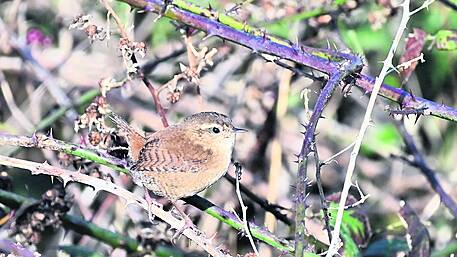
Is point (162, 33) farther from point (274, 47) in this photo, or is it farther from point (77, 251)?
point (274, 47)

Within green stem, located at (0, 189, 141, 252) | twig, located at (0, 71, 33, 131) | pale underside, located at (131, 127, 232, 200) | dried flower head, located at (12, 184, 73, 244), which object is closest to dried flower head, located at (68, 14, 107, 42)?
pale underside, located at (131, 127, 232, 200)

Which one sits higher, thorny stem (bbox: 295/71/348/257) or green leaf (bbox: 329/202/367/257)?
green leaf (bbox: 329/202/367/257)

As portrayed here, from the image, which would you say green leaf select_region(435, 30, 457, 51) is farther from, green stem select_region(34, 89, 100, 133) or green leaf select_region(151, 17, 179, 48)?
green leaf select_region(151, 17, 179, 48)

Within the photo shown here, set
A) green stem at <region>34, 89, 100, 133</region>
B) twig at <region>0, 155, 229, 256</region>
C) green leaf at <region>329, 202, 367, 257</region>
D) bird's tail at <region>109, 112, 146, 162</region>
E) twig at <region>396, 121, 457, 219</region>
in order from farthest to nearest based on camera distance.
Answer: green stem at <region>34, 89, 100, 133</region>
twig at <region>396, 121, 457, 219</region>
bird's tail at <region>109, 112, 146, 162</region>
green leaf at <region>329, 202, 367, 257</region>
twig at <region>0, 155, 229, 256</region>

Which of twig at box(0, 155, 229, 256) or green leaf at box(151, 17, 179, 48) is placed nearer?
twig at box(0, 155, 229, 256)

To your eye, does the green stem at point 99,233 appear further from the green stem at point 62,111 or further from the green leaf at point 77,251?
the green stem at point 62,111

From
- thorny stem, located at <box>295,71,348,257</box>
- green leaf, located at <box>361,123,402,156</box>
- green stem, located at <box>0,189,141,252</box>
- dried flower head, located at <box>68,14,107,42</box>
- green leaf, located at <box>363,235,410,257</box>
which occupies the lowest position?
thorny stem, located at <box>295,71,348,257</box>

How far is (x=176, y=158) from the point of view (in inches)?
137

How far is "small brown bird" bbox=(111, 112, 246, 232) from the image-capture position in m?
3.35

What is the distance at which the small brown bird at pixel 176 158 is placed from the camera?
11.0 feet

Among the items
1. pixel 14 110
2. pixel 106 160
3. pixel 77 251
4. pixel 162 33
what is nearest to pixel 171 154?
pixel 106 160

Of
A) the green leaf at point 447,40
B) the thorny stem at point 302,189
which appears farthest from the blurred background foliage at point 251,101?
the thorny stem at point 302,189

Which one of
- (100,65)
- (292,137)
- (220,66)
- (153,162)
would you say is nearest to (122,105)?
(100,65)

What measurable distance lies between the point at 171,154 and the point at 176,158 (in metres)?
0.03
